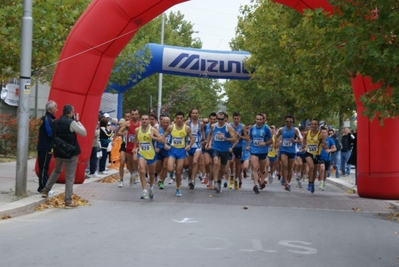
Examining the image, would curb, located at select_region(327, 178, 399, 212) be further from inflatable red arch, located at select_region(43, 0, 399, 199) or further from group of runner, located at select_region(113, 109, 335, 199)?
group of runner, located at select_region(113, 109, 335, 199)

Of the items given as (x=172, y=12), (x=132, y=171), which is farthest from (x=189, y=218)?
(x=172, y=12)

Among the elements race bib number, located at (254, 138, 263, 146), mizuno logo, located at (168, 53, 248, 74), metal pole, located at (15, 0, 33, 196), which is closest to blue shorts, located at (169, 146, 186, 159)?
race bib number, located at (254, 138, 263, 146)

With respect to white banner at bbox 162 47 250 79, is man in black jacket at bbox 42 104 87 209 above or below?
below

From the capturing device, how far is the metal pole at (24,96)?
13891 millimetres

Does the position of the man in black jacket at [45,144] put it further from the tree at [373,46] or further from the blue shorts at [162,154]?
the tree at [373,46]

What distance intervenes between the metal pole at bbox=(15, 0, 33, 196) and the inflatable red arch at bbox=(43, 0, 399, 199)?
231 centimetres

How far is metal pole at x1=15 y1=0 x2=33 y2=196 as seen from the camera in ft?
45.6

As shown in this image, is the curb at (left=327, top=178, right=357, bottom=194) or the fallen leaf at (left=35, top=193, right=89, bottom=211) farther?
the curb at (left=327, top=178, right=357, bottom=194)

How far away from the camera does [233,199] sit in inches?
639

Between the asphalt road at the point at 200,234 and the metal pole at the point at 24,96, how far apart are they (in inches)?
49.2

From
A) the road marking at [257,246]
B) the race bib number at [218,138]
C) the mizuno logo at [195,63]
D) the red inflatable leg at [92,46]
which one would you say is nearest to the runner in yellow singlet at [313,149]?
the race bib number at [218,138]

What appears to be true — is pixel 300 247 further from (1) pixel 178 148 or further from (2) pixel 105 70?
(2) pixel 105 70

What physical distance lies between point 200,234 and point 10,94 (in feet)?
85.3

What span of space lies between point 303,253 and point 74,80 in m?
8.58
